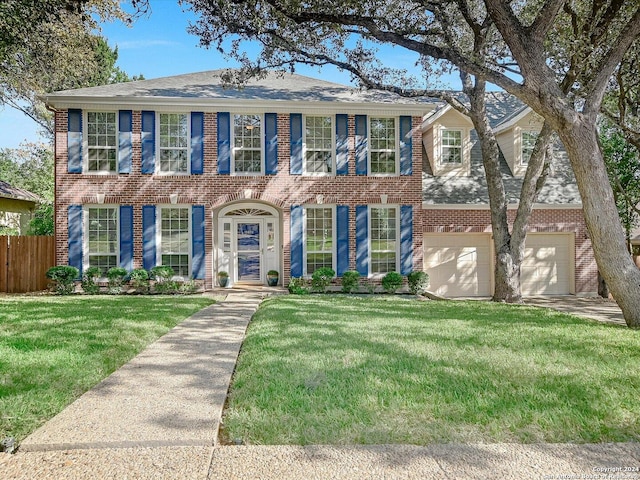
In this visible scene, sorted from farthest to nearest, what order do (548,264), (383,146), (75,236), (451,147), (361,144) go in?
(451,147) < (548,264) < (383,146) < (361,144) < (75,236)

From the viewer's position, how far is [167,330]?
6746mm

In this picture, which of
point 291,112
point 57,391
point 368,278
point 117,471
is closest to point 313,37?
point 291,112

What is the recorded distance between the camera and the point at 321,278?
43.4ft

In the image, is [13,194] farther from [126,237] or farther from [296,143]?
[296,143]

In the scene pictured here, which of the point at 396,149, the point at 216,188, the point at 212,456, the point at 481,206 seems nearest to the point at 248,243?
the point at 216,188

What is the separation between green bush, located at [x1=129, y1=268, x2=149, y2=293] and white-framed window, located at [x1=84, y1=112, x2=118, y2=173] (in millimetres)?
3074

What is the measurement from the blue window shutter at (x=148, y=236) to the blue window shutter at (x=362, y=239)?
605 cm

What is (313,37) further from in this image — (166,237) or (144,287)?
(144,287)

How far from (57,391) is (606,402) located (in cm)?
450

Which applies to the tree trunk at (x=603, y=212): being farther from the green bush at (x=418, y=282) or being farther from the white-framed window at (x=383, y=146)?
the white-framed window at (x=383, y=146)

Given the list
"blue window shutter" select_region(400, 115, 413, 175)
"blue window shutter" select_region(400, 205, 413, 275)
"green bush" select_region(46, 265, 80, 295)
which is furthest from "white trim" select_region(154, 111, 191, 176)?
"blue window shutter" select_region(400, 205, 413, 275)

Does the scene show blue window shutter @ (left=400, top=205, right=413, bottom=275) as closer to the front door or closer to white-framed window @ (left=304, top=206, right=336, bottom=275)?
white-framed window @ (left=304, top=206, right=336, bottom=275)

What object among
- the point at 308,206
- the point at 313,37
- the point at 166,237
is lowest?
the point at 166,237

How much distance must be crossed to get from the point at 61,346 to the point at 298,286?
806 centimetres
